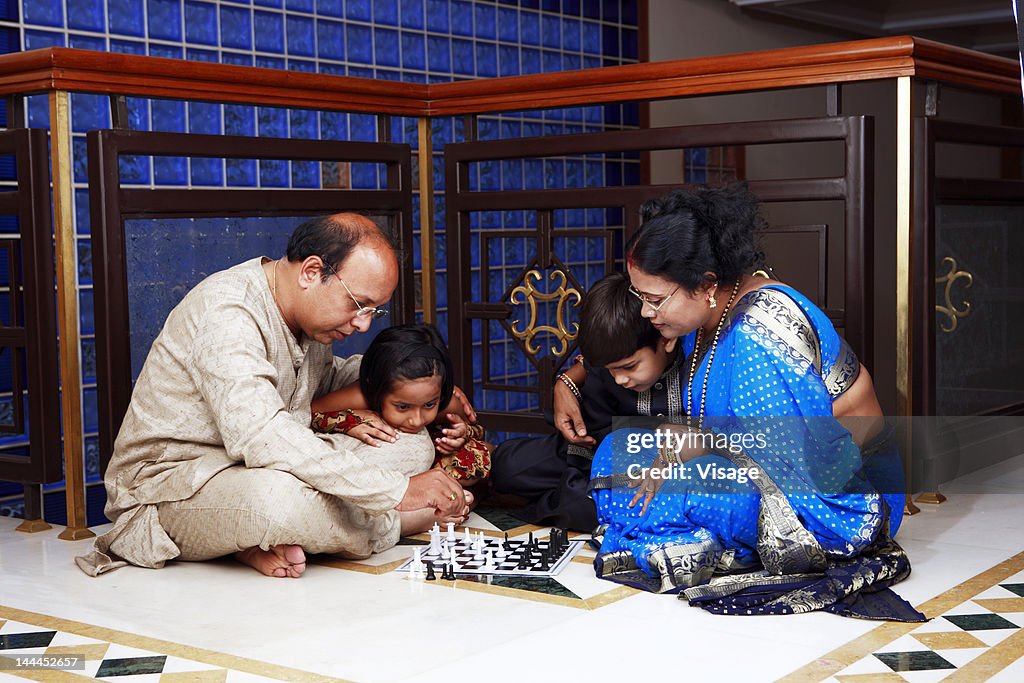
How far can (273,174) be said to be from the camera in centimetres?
470

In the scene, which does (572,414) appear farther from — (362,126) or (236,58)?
(362,126)

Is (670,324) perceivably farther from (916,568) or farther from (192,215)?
(192,215)

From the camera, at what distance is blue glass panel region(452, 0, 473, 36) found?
556 cm

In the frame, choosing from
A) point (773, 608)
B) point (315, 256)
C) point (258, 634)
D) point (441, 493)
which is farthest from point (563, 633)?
point (315, 256)

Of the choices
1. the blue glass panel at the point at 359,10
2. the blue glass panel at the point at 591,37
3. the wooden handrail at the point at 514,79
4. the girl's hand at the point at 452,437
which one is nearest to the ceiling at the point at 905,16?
the blue glass panel at the point at 591,37

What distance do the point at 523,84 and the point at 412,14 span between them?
152cm

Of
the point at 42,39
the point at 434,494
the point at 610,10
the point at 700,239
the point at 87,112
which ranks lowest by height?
the point at 434,494

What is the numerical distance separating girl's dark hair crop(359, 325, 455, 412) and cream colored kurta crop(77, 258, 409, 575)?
228 mm

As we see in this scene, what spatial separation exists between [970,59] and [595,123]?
2.86 metres

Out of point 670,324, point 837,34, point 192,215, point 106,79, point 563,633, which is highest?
point 837,34

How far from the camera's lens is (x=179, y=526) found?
9.53 ft

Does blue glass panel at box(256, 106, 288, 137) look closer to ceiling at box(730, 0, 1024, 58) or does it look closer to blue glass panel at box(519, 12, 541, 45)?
blue glass panel at box(519, 12, 541, 45)

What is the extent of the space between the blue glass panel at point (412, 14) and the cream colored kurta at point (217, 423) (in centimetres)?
260

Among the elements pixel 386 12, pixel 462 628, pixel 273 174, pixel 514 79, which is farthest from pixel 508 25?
pixel 462 628
